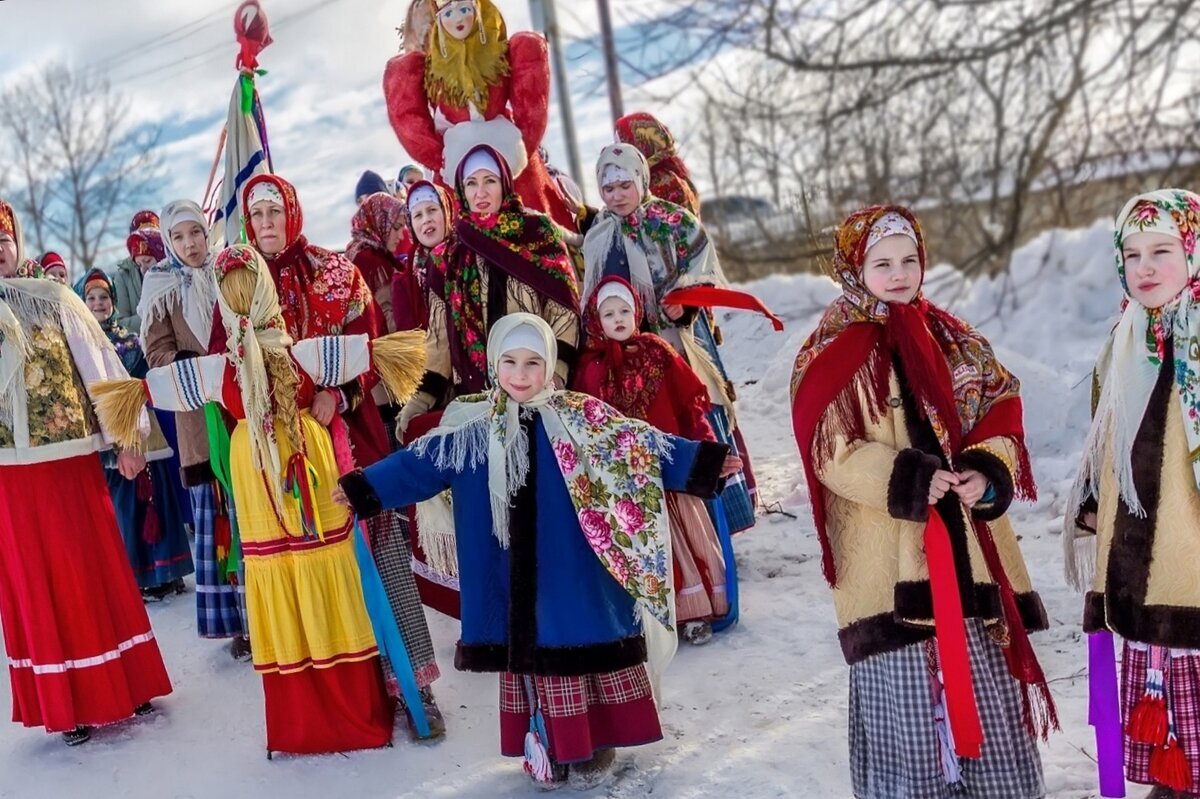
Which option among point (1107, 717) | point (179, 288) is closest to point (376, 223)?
point (179, 288)

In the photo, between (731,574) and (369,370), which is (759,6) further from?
(731,574)

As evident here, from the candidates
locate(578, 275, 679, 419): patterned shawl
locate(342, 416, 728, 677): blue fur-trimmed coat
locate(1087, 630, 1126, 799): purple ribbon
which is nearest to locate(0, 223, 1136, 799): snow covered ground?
locate(1087, 630, 1126, 799): purple ribbon

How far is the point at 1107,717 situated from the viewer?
289cm

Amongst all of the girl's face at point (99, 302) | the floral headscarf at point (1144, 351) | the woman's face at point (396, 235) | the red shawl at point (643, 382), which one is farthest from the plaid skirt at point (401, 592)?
the girl's face at point (99, 302)

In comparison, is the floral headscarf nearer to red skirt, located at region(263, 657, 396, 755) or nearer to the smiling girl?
the smiling girl

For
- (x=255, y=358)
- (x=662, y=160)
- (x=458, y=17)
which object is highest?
(x=458, y=17)

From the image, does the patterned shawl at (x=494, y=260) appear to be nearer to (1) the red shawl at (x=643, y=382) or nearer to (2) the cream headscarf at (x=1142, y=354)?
(1) the red shawl at (x=643, y=382)

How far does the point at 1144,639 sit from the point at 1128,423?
0.58 meters

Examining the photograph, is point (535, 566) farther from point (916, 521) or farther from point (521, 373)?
point (916, 521)

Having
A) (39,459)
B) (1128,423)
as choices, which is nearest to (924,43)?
(1128,423)

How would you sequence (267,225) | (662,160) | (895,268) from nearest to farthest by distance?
(895,268)
(267,225)
(662,160)

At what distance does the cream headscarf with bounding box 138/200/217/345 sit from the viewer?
4.75m

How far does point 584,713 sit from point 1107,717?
5.06 ft

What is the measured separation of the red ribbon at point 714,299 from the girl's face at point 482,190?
1.02 meters
